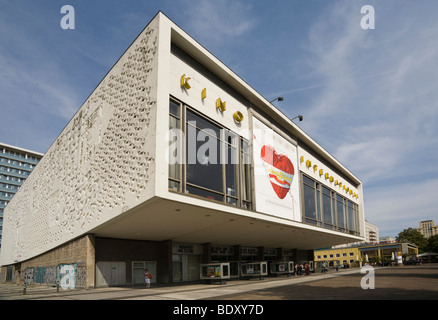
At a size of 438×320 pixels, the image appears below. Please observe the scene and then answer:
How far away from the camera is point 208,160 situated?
2220cm

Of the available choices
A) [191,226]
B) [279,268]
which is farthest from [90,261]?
[279,268]

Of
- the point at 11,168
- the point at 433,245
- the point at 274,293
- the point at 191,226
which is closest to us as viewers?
the point at 274,293

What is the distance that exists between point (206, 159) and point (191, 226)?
490 centimetres

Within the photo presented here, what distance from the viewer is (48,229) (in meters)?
34.1

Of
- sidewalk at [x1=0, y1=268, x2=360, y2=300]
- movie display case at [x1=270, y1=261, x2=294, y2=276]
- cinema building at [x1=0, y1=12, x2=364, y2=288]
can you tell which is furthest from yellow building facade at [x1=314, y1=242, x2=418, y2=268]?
sidewalk at [x1=0, y1=268, x2=360, y2=300]

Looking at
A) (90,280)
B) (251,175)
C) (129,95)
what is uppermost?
(129,95)

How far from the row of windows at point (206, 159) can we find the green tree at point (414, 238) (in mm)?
108065

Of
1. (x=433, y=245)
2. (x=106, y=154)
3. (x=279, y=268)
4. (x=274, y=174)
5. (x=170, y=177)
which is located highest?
(x=106, y=154)

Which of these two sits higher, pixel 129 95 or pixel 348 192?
pixel 129 95

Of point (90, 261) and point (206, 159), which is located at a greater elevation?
point (206, 159)

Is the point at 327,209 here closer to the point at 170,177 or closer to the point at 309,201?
the point at 309,201
